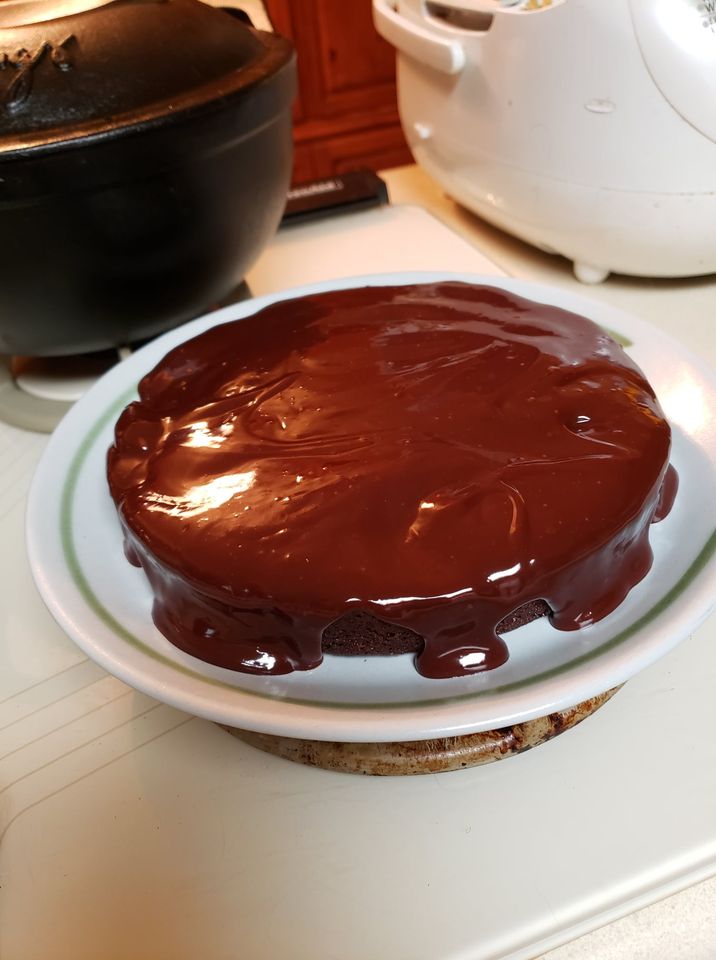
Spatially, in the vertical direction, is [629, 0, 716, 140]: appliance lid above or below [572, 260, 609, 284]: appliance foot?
above

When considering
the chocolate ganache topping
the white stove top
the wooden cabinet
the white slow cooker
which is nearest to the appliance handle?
the white slow cooker

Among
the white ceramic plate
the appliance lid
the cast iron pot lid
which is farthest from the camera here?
the appliance lid

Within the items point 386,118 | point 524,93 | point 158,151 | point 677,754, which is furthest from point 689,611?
point 386,118

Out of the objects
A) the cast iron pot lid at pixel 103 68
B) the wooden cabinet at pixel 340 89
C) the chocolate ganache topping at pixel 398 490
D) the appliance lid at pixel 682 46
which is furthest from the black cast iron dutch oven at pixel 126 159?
the wooden cabinet at pixel 340 89

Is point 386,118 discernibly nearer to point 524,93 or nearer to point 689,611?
point 524,93

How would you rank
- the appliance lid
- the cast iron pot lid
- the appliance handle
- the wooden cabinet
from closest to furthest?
the cast iron pot lid < the appliance lid < the appliance handle < the wooden cabinet

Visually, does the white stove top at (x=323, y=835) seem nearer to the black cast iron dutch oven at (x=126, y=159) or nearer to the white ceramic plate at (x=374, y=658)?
the white ceramic plate at (x=374, y=658)

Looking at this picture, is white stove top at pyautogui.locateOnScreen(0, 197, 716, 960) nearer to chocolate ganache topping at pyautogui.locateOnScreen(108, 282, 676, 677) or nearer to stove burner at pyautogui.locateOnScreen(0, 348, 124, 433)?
chocolate ganache topping at pyautogui.locateOnScreen(108, 282, 676, 677)

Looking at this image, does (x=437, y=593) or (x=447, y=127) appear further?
(x=447, y=127)
